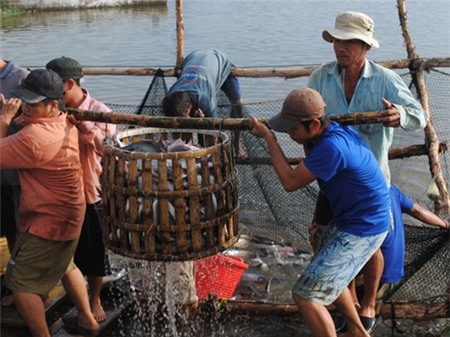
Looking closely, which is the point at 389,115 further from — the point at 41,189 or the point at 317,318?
the point at 41,189

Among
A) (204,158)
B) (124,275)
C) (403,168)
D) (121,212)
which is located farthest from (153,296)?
(403,168)

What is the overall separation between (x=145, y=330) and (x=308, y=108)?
2.38 metres

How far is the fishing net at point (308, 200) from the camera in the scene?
4.59 metres

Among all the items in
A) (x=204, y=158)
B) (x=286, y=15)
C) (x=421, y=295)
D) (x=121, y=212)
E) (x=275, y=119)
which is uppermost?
(x=275, y=119)

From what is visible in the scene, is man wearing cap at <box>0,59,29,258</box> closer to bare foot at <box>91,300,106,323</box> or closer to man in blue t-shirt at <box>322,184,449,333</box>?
bare foot at <box>91,300,106,323</box>

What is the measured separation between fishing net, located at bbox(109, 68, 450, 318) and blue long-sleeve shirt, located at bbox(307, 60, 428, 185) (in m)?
0.73

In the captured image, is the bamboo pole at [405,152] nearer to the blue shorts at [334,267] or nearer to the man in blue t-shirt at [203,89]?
the man in blue t-shirt at [203,89]

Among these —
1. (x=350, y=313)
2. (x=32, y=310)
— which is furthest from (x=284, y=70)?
(x=32, y=310)

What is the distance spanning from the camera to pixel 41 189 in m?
3.96

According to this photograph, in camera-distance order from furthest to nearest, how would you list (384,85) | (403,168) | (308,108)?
(403,168), (384,85), (308,108)

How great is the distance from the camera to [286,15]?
31.2 meters

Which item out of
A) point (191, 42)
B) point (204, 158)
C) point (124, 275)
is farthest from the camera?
point (191, 42)

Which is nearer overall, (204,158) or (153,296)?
(204,158)

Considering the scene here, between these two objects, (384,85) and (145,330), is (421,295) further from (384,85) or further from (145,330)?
(145,330)
